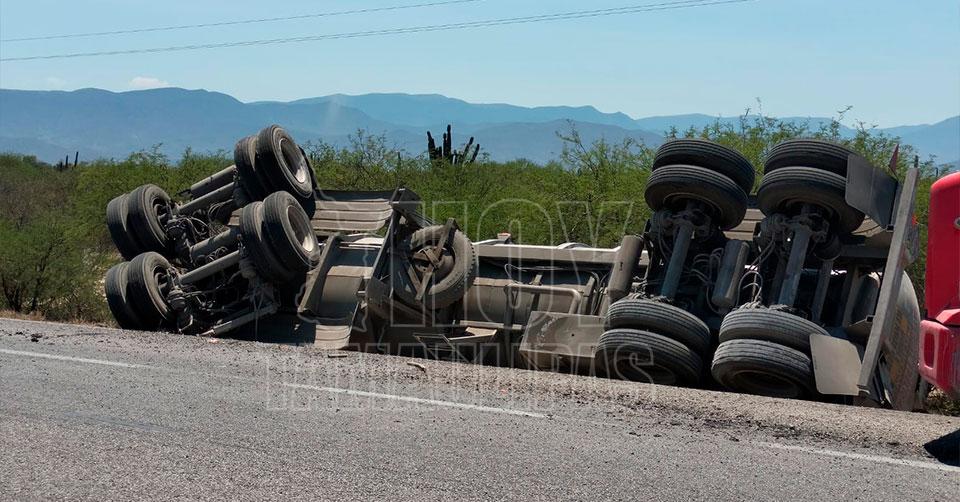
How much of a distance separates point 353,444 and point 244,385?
2.05 m

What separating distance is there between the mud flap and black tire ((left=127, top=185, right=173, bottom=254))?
7.70 m

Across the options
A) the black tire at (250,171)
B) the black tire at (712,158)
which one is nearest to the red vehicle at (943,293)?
the black tire at (712,158)

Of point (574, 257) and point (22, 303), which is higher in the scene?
point (574, 257)

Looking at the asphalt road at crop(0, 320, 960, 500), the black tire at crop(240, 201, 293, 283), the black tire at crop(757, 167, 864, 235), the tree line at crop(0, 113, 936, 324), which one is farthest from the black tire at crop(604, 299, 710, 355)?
the tree line at crop(0, 113, 936, 324)

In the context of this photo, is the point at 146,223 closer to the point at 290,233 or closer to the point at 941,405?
the point at 290,233

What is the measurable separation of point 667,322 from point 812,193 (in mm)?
1609

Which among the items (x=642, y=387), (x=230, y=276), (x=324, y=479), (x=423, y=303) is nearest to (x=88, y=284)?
(x=230, y=276)

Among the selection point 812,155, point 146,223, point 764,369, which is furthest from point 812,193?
point 146,223

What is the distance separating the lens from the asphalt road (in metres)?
5.00

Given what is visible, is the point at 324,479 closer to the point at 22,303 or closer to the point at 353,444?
the point at 353,444

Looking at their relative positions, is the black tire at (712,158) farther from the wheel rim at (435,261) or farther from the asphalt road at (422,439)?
the wheel rim at (435,261)

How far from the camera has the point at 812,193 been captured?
888cm

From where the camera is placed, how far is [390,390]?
7.51 metres

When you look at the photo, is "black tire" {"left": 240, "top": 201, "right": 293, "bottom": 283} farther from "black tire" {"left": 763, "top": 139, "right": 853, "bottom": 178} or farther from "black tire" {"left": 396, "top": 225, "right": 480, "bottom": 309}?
"black tire" {"left": 763, "top": 139, "right": 853, "bottom": 178}
